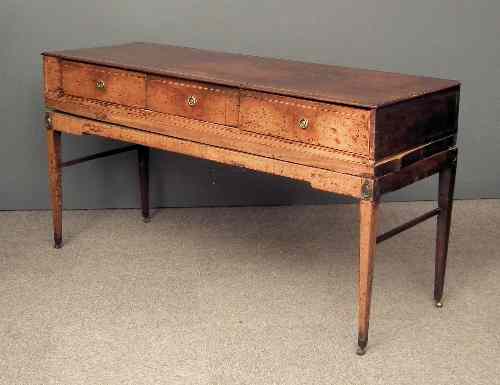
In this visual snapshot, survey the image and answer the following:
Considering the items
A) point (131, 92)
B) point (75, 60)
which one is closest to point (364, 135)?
point (131, 92)

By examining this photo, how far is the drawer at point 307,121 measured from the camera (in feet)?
10.5

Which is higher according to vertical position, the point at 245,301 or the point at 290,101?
the point at 290,101

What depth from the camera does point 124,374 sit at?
3334 mm

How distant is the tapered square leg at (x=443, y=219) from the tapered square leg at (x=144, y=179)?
1.88 meters

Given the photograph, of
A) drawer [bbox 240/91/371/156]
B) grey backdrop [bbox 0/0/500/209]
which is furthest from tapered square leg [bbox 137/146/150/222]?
drawer [bbox 240/91/371/156]

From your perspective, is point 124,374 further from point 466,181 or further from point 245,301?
point 466,181

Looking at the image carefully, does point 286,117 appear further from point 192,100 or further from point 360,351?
point 360,351

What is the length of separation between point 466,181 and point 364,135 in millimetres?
2537

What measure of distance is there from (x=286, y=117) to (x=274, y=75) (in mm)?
371

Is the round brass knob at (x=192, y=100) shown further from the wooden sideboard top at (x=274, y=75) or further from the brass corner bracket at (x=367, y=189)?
the brass corner bracket at (x=367, y=189)

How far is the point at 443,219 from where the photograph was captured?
150 inches

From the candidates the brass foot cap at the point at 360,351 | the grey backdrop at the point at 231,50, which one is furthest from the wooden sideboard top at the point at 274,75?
the brass foot cap at the point at 360,351

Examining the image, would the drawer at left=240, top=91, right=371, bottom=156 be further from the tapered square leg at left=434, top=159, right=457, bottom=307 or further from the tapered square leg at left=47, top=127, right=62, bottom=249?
the tapered square leg at left=47, top=127, right=62, bottom=249

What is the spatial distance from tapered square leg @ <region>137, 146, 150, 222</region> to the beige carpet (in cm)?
8
